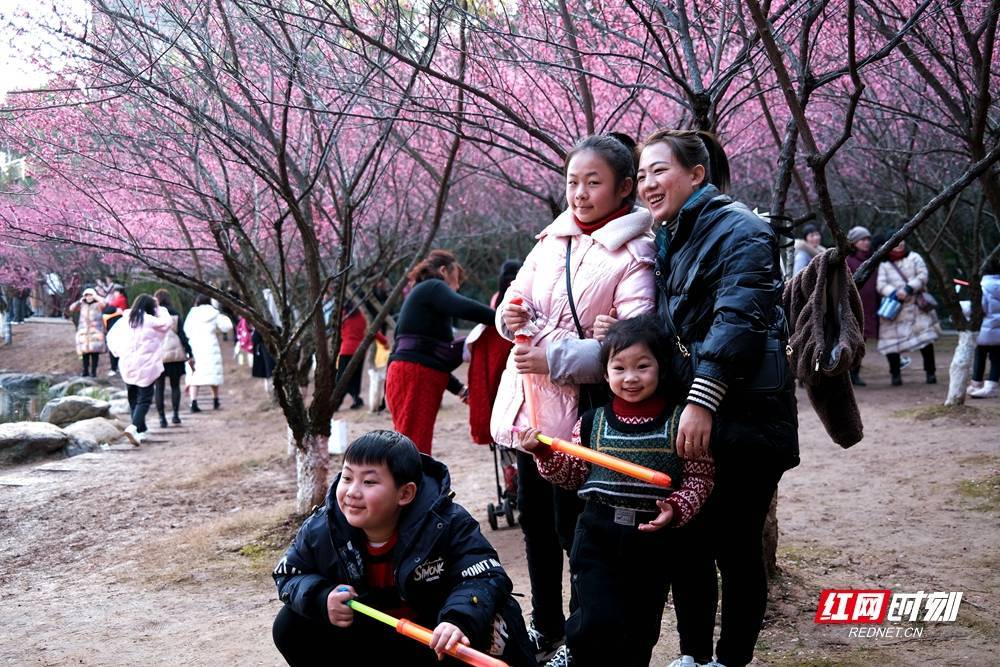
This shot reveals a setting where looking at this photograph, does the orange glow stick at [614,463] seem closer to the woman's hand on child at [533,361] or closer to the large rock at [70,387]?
the woman's hand on child at [533,361]

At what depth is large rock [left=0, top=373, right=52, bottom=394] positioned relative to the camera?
1817 cm

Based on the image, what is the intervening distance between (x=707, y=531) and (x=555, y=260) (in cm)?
102

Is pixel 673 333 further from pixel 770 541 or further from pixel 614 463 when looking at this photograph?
pixel 770 541

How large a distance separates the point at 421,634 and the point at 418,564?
9.8 inches

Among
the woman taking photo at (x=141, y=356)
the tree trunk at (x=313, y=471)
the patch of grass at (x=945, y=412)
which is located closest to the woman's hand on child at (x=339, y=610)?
the tree trunk at (x=313, y=471)

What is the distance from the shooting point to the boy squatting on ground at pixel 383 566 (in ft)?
8.81

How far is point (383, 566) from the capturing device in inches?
110

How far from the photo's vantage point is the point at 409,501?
111 inches

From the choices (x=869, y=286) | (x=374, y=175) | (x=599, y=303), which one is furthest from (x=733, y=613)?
(x=869, y=286)

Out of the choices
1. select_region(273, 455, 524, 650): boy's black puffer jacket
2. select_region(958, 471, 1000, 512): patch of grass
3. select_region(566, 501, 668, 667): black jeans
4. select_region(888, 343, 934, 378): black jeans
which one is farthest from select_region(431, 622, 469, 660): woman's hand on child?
select_region(888, 343, 934, 378): black jeans

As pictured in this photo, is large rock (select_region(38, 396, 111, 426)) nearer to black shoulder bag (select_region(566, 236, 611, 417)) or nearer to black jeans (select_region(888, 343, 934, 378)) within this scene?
black jeans (select_region(888, 343, 934, 378))

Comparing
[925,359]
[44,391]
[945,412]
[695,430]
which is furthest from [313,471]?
[44,391]

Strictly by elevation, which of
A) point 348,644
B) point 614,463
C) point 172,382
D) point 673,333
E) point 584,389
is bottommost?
point 348,644

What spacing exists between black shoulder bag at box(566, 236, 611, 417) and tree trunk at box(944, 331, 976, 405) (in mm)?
7003
